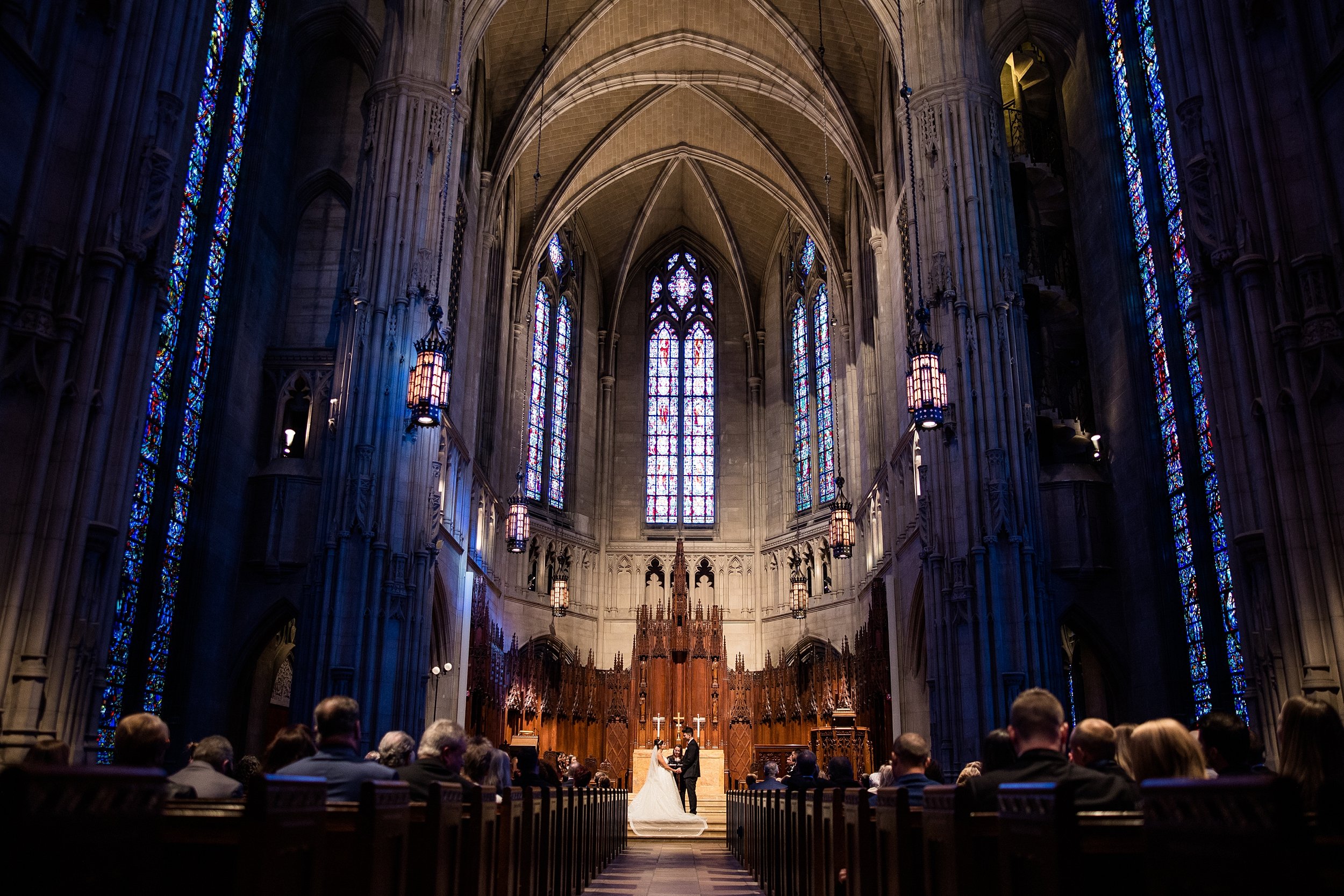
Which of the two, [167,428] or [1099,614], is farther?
[1099,614]

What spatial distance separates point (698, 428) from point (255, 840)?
31243 mm

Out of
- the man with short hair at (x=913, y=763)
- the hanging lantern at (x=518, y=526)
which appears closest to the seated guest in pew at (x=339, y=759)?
the man with short hair at (x=913, y=763)

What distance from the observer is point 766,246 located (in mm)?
34000

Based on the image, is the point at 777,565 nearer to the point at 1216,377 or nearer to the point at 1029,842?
the point at 1216,377

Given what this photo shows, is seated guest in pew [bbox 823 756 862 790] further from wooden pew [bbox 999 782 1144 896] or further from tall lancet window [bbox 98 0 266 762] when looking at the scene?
tall lancet window [bbox 98 0 266 762]

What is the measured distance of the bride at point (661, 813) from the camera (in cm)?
1828

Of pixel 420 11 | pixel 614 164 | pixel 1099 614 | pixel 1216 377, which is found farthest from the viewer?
pixel 614 164

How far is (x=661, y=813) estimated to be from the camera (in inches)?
727

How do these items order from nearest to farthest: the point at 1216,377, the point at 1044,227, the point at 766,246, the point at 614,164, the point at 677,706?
the point at 1216,377, the point at 1044,227, the point at 677,706, the point at 614,164, the point at 766,246

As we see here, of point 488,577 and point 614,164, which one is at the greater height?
point 614,164

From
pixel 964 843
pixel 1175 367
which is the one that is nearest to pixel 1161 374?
pixel 1175 367

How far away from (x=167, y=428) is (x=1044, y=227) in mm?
15946

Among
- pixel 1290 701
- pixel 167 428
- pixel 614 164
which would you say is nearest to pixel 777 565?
pixel 614 164

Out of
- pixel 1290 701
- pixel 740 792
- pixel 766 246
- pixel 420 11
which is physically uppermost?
pixel 766 246
